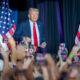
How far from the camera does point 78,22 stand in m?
4.73

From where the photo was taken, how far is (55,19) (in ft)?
16.0

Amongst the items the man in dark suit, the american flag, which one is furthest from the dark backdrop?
the man in dark suit

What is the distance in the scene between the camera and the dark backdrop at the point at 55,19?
4766 millimetres

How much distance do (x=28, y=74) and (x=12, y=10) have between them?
4.58 meters

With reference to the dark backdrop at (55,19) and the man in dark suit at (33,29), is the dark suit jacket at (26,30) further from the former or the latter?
the dark backdrop at (55,19)

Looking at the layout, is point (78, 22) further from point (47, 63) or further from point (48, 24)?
point (47, 63)

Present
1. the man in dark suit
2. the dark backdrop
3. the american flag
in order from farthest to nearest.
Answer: the american flag < the dark backdrop < the man in dark suit

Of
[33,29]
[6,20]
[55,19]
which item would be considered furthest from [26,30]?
[6,20]

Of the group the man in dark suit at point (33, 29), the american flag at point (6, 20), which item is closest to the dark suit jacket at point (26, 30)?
the man in dark suit at point (33, 29)

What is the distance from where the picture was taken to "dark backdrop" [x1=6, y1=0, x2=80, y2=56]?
4.77m

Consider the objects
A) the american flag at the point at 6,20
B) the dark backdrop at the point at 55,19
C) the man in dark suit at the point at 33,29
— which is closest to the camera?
the man in dark suit at the point at 33,29

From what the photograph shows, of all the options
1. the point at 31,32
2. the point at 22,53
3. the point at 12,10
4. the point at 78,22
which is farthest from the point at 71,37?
the point at 22,53

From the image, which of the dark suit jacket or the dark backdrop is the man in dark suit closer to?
the dark suit jacket

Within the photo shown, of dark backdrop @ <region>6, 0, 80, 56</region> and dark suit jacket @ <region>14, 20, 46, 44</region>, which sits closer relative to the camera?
dark suit jacket @ <region>14, 20, 46, 44</region>
